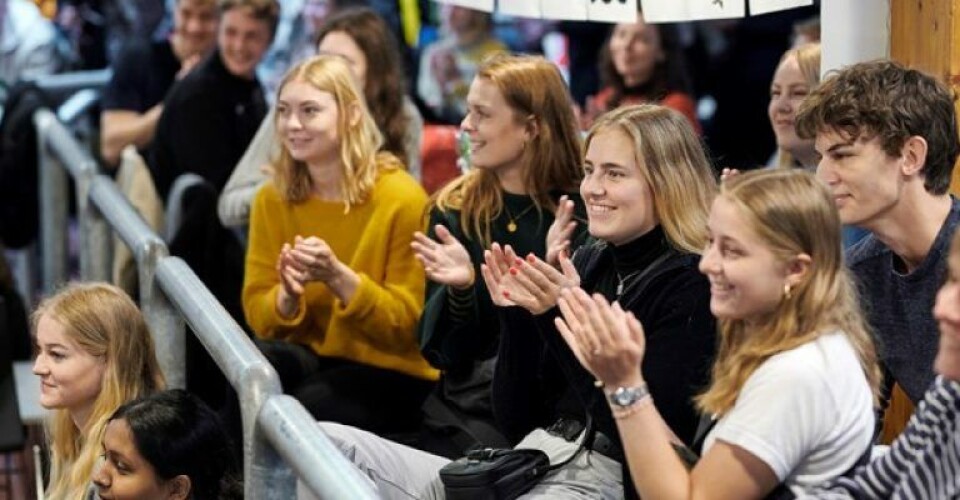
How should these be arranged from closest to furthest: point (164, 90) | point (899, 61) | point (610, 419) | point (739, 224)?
point (739, 224) < point (610, 419) < point (899, 61) < point (164, 90)

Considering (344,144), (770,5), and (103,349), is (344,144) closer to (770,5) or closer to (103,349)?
(103,349)

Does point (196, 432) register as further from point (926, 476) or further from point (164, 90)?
point (164, 90)

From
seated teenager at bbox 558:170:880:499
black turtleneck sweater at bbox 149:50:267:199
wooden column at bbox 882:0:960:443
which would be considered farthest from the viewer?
black turtleneck sweater at bbox 149:50:267:199

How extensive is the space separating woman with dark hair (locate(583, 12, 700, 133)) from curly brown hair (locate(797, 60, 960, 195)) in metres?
3.15

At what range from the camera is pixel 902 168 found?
3543 mm

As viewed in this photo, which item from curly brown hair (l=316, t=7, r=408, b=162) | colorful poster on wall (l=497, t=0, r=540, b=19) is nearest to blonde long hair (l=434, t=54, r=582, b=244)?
colorful poster on wall (l=497, t=0, r=540, b=19)

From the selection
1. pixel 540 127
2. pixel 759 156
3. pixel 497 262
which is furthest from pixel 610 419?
pixel 759 156

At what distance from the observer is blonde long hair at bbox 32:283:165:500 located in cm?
420

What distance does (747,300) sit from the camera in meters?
3.08

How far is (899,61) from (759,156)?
14.3ft

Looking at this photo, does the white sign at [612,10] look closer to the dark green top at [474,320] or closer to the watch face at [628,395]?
the dark green top at [474,320]

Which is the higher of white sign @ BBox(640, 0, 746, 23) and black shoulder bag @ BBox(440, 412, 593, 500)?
white sign @ BBox(640, 0, 746, 23)

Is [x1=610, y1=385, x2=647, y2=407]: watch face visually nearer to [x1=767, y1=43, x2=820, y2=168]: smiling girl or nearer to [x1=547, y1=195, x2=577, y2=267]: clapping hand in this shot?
[x1=547, y1=195, x2=577, y2=267]: clapping hand

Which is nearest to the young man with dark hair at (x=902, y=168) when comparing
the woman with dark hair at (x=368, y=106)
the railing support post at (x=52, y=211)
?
the woman with dark hair at (x=368, y=106)
